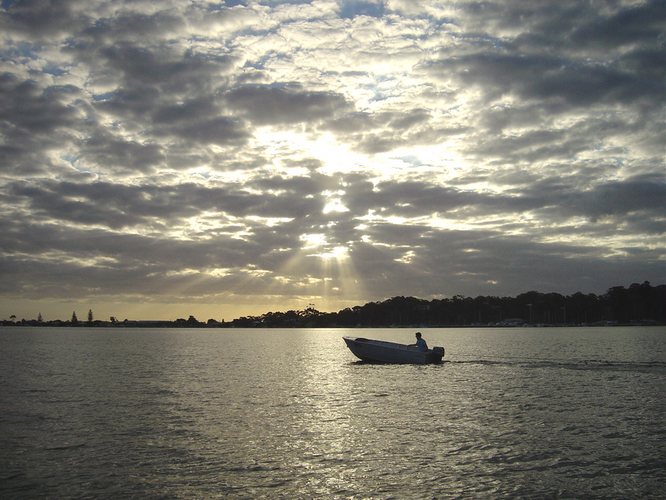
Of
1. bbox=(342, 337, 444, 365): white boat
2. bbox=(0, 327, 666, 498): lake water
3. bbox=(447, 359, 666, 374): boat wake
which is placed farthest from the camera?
bbox=(342, 337, 444, 365): white boat

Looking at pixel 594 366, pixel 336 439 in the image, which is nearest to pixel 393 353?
pixel 594 366

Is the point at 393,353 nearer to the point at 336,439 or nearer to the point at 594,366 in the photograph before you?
the point at 594,366

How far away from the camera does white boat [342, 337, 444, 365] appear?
66.3 m

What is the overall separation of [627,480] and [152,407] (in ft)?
89.2

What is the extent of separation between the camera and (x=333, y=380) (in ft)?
181

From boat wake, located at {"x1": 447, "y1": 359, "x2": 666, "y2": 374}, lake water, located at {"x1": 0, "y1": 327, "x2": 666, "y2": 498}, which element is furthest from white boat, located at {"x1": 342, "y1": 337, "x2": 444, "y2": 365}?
lake water, located at {"x1": 0, "y1": 327, "x2": 666, "y2": 498}

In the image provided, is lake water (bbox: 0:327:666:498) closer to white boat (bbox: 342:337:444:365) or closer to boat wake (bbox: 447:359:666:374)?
boat wake (bbox: 447:359:666:374)

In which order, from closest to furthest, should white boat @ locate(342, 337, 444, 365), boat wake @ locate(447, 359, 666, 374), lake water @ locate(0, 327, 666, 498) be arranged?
1. lake water @ locate(0, 327, 666, 498)
2. boat wake @ locate(447, 359, 666, 374)
3. white boat @ locate(342, 337, 444, 365)

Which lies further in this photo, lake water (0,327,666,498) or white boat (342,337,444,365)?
white boat (342,337,444,365)

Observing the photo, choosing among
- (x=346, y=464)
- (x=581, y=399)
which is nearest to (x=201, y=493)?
(x=346, y=464)

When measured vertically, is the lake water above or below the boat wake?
above

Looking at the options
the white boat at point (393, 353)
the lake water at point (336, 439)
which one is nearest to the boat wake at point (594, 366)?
the white boat at point (393, 353)

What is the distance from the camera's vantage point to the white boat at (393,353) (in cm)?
6631

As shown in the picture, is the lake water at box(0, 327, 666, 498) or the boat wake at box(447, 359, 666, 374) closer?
the lake water at box(0, 327, 666, 498)
